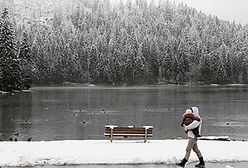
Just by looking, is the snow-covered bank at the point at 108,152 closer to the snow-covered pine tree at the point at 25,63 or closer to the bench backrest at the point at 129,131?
the bench backrest at the point at 129,131

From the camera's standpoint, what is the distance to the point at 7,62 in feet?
300

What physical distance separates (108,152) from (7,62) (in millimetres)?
78447

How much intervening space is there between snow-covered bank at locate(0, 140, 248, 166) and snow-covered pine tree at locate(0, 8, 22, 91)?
244ft

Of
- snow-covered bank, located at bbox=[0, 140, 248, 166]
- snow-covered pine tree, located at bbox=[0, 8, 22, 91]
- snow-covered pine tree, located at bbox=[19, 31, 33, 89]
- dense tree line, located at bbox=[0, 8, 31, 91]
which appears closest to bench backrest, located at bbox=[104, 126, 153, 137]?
snow-covered bank, located at bbox=[0, 140, 248, 166]

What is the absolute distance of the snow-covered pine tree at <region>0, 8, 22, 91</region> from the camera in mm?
91000

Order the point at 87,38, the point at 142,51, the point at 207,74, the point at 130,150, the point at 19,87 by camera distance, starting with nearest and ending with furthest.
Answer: the point at 130,150, the point at 19,87, the point at 207,74, the point at 142,51, the point at 87,38

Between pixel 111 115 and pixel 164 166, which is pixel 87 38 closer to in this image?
pixel 111 115

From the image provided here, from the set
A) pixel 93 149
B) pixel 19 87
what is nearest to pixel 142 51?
pixel 19 87

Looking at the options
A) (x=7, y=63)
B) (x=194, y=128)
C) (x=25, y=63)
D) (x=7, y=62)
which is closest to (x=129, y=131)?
(x=194, y=128)

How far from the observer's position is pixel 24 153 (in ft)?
55.4

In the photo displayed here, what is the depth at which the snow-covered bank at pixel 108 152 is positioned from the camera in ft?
51.7

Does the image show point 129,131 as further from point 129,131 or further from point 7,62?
point 7,62

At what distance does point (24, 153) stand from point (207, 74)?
157 meters

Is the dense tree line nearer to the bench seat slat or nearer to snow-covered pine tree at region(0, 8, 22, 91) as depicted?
snow-covered pine tree at region(0, 8, 22, 91)
